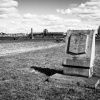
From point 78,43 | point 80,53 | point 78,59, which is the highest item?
point 78,43

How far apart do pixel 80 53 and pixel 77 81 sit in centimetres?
110

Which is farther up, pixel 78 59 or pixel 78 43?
pixel 78 43

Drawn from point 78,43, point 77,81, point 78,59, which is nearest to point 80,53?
point 78,59

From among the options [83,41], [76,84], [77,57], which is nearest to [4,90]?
[76,84]

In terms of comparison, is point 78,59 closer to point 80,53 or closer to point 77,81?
point 80,53

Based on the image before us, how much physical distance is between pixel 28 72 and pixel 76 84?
2729 millimetres

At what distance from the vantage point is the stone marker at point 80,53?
248 inches

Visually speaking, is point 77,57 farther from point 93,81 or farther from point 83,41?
point 93,81

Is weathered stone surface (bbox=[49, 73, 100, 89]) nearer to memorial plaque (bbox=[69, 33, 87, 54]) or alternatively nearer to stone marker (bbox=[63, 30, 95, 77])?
stone marker (bbox=[63, 30, 95, 77])

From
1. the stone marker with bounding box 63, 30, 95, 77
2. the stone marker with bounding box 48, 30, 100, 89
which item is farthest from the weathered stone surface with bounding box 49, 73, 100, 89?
the stone marker with bounding box 63, 30, 95, 77

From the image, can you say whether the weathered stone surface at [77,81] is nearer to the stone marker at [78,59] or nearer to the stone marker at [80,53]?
the stone marker at [78,59]

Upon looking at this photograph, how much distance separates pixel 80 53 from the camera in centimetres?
640

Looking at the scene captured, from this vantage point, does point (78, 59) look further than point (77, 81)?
Yes

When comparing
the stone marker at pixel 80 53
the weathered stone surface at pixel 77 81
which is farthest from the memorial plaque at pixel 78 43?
the weathered stone surface at pixel 77 81
